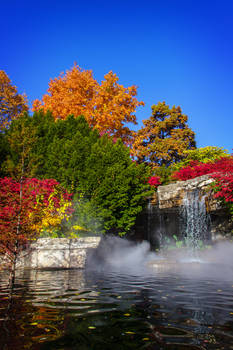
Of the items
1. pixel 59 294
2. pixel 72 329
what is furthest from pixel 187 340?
pixel 59 294

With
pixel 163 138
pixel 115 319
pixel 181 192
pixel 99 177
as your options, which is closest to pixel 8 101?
pixel 163 138

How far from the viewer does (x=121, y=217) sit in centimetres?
1296

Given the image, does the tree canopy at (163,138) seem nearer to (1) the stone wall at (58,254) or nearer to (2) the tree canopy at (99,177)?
(2) the tree canopy at (99,177)

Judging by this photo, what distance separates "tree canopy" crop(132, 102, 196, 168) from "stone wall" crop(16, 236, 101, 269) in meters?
18.0

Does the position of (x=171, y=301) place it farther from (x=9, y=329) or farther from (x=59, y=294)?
(x=9, y=329)

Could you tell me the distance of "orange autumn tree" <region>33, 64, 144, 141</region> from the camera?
79.6 ft

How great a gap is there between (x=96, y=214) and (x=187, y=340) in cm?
953

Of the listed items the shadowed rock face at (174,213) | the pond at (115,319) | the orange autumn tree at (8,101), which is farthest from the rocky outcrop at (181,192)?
the orange autumn tree at (8,101)

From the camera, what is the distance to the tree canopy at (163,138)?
27.7 metres

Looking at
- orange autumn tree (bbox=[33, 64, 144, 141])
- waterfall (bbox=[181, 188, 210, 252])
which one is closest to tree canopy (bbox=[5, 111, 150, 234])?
waterfall (bbox=[181, 188, 210, 252])

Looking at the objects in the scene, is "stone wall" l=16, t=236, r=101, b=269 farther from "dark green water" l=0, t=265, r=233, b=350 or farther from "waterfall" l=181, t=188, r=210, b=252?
Result: "waterfall" l=181, t=188, r=210, b=252

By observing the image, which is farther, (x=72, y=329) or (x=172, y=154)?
(x=172, y=154)

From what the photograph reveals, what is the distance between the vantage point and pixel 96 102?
2453cm

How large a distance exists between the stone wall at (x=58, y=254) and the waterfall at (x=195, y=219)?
7.04 metres
